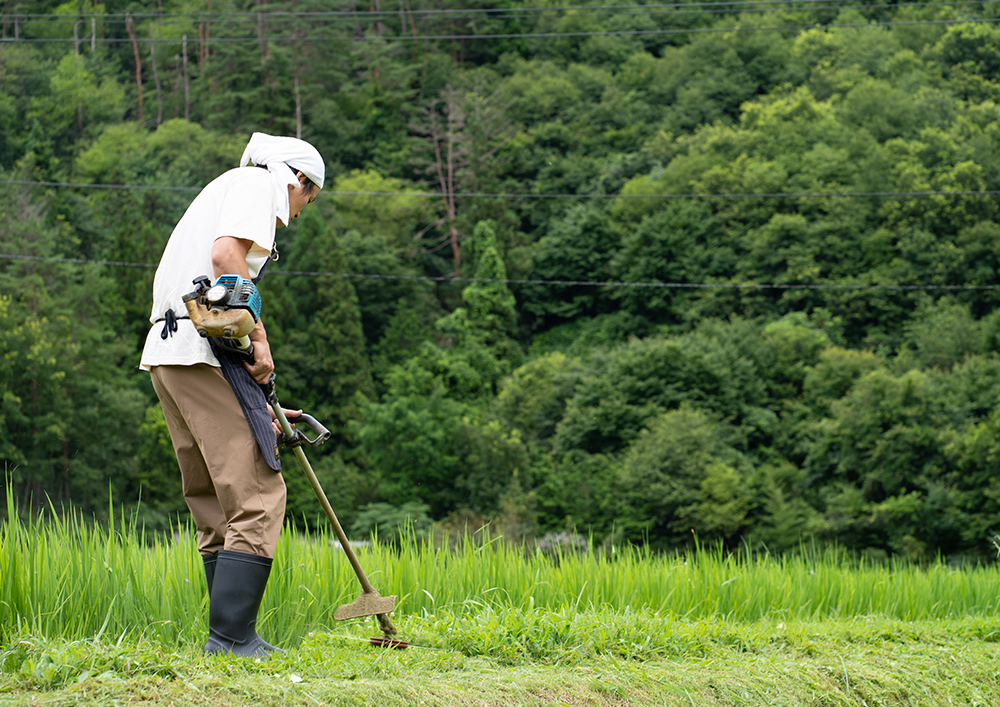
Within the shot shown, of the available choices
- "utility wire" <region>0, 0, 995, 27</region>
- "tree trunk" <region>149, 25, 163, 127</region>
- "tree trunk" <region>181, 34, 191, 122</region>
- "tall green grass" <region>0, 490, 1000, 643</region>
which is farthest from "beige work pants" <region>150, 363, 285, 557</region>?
"tree trunk" <region>149, 25, 163, 127</region>

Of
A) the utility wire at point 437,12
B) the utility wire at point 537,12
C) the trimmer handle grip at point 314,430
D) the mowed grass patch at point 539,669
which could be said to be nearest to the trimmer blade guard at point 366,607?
the mowed grass patch at point 539,669

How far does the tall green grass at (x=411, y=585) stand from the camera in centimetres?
320

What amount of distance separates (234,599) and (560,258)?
43214mm

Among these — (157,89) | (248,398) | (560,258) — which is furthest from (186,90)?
(248,398)

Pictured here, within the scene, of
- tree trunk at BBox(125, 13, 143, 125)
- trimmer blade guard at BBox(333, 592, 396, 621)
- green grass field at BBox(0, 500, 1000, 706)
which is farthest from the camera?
tree trunk at BBox(125, 13, 143, 125)

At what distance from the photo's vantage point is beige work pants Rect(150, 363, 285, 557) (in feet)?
9.16

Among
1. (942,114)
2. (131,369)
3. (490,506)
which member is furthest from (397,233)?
(942,114)

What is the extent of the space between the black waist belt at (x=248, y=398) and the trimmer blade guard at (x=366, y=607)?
64 centimetres

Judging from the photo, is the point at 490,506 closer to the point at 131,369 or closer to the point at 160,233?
the point at 131,369

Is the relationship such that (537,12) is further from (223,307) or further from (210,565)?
(223,307)

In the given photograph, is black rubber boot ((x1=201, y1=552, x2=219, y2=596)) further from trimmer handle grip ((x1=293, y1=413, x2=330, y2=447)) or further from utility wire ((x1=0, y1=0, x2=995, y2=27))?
utility wire ((x1=0, y1=0, x2=995, y2=27))

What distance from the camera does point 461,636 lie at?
3266 millimetres

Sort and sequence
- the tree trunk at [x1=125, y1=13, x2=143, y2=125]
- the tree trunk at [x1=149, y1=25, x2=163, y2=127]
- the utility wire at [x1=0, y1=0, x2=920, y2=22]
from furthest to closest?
the tree trunk at [x1=125, y1=13, x2=143, y2=125] < the tree trunk at [x1=149, y1=25, x2=163, y2=127] < the utility wire at [x1=0, y1=0, x2=920, y2=22]

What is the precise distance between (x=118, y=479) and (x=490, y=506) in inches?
444
